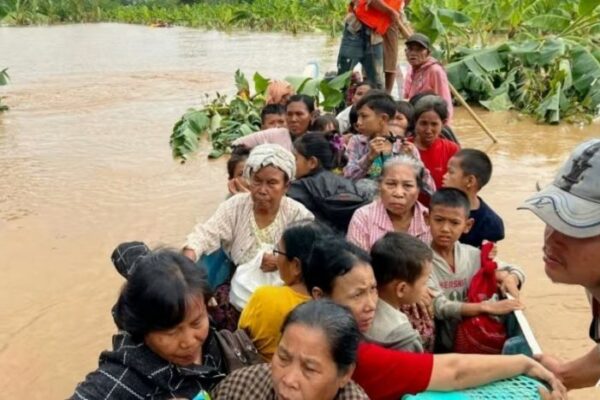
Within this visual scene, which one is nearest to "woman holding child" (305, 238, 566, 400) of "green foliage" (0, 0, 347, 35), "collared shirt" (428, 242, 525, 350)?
"collared shirt" (428, 242, 525, 350)

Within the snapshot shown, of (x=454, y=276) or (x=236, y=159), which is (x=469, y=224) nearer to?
(x=454, y=276)

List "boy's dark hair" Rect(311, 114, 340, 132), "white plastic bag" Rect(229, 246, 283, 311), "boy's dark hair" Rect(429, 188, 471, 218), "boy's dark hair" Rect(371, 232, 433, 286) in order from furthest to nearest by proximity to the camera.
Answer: "boy's dark hair" Rect(311, 114, 340, 132), "boy's dark hair" Rect(429, 188, 471, 218), "white plastic bag" Rect(229, 246, 283, 311), "boy's dark hair" Rect(371, 232, 433, 286)

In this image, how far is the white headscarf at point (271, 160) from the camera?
9.93ft

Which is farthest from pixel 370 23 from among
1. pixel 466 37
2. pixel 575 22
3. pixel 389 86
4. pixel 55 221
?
pixel 466 37

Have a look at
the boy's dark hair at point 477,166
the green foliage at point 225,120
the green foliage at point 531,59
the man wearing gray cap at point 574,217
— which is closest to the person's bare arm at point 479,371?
the man wearing gray cap at point 574,217

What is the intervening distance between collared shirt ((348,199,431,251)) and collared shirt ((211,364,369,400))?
1.35m

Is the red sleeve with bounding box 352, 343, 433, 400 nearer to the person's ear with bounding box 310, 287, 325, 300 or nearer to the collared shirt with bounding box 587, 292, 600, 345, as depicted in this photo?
the person's ear with bounding box 310, 287, 325, 300

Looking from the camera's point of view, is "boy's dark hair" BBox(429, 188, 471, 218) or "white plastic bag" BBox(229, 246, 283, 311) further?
"boy's dark hair" BBox(429, 188, 471, 218)

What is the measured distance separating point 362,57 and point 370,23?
0.40 metres

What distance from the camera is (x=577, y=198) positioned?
1398 millimetres

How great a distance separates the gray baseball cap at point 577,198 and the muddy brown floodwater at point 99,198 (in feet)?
7.80

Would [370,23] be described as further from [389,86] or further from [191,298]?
[191,298]

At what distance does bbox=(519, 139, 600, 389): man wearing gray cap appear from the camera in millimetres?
1383

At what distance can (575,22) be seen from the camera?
10078 mm
